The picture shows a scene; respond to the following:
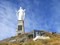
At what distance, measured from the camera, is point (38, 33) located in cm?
3600

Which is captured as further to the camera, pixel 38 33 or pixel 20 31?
pixel 20 31

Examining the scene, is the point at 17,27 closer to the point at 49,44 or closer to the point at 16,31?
the point at 16,31

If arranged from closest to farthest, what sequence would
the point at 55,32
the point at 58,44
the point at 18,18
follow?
the point at 58,44
the point at 55,32
the point at 18,18

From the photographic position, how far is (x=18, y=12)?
47.7 meters

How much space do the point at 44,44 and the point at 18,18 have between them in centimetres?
2316

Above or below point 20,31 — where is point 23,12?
above

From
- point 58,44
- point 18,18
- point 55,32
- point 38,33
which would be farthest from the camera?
point 18,18

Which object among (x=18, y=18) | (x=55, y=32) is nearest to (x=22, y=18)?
(x=18, y=18)

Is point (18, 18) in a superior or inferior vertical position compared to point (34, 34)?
superior

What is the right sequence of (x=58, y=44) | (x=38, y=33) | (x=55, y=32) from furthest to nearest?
1. (x=55, y=32)
2. (x=38, y=33)
3. (x=58, y=44)

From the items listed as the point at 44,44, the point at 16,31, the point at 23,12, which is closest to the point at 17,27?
the point at 16,31

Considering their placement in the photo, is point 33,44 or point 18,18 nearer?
point 33,44

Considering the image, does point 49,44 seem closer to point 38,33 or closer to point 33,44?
point 33,44

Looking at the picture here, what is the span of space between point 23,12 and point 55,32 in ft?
32.6
